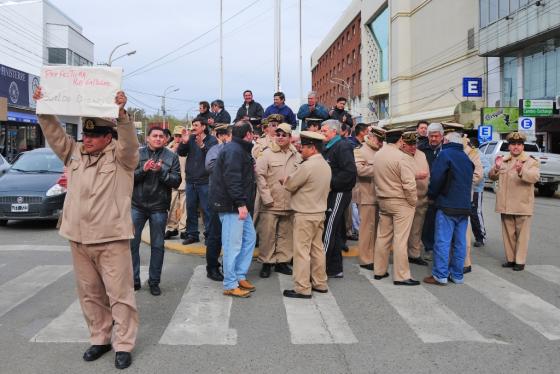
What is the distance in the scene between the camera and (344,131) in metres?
9.77

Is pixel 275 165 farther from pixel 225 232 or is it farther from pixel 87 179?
pixel 87 179

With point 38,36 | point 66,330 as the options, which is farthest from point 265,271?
point 38,36

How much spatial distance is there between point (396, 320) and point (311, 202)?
64.5 inches

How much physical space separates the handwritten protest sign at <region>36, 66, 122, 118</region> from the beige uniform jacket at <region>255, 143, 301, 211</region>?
3403 mm

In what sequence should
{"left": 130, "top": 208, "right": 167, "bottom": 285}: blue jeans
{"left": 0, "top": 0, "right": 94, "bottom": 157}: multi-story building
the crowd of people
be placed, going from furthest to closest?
{"left": 0, "top": 0, "right": 94, "bottom": 157}: multi-story building → {"left": 130, "top": 208, "right": 167, "bottom": 285}: blue jeans → the crowd of people

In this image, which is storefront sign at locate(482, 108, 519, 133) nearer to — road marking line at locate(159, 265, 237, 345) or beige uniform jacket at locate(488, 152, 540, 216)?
beige uniform jacket at locate(488, 152, 540, 216)

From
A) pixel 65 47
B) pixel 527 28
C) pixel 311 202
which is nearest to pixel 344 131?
pixel 311 202

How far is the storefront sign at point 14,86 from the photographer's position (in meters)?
28.3

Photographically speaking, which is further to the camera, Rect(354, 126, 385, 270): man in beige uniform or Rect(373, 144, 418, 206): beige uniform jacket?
Rect(354, 126, 385, 270): man in beige uniform

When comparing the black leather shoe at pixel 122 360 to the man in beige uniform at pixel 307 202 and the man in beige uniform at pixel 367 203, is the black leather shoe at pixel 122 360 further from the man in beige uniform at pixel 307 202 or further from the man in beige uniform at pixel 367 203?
the man in beige uniform at pixel 367 203

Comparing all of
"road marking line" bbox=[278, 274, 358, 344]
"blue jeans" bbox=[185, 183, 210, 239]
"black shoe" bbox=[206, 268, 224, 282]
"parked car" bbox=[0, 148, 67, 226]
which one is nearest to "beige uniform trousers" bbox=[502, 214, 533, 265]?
"road marking line" bbox=[278, 274, 358, 344]

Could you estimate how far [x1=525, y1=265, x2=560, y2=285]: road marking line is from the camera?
24.1 feet

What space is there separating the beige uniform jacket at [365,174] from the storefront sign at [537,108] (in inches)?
767

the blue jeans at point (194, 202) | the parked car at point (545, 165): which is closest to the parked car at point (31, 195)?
the blue jeans at point (194, 202)
